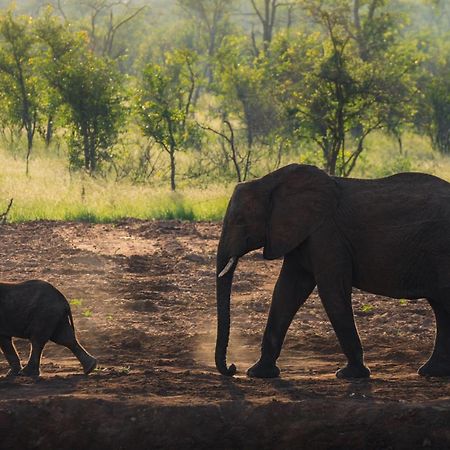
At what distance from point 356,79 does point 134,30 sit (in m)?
43.4

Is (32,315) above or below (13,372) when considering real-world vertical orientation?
above

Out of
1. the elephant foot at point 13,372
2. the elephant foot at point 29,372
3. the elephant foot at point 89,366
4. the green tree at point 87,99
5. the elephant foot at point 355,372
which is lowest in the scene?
the elephant foot at point 13,372

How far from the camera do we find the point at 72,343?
7.90 metres

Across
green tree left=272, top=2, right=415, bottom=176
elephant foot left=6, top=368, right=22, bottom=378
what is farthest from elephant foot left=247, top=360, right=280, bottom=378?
green tree left=272, top=2, right=415, bottom=176

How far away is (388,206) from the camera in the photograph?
25.6 feet

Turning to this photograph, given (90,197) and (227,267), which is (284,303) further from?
(90,197)

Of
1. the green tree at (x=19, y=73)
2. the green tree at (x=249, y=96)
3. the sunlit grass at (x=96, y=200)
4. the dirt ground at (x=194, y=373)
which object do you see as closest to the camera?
the dirt ground at (x=194, y=373)

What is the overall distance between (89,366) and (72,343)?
0.22 metres

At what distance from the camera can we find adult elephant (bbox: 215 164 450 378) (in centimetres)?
766

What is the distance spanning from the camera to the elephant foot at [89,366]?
7.80 m

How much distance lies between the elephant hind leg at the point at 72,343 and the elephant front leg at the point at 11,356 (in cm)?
29

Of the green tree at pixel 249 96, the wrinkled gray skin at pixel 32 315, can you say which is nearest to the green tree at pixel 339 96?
the green tree at pixel 249 96

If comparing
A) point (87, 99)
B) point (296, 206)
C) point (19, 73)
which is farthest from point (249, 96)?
point (296, 206)

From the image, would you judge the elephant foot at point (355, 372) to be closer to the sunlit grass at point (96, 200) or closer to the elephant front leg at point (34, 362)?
the elephant front leg at point (34, 362)
